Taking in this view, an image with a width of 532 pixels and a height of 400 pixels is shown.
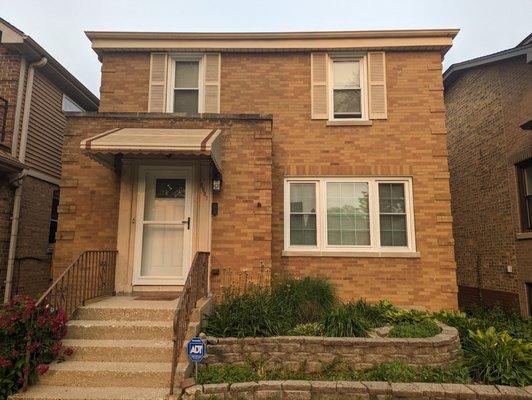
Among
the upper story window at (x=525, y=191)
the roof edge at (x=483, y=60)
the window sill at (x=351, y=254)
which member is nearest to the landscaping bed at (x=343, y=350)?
the window sill at (x=351, y=254)

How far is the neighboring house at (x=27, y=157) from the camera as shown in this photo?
8578mm

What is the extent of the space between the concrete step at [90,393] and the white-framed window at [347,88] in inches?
255

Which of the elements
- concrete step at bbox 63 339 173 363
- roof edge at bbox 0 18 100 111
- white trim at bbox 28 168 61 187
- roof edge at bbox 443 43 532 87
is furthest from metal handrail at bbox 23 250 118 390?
roof edge at bbox 443 43 532 87

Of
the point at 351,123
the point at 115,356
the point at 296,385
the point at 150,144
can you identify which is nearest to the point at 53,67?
the point at 150,144

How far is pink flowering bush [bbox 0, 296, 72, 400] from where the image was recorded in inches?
170

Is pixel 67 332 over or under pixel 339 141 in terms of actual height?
under

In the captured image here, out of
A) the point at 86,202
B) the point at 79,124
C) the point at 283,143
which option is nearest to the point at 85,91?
the point at 79,124

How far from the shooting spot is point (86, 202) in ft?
23.3

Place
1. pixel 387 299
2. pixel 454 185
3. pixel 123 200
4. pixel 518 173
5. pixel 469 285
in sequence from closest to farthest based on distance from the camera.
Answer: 1. pixel 123 200
2. pixel 387 299
3. pixel 518 173
4. pixel 469 285
5. pixel 454 185

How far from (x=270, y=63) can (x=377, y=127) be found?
9.45ft

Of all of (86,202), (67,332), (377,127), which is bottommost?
(67,332)

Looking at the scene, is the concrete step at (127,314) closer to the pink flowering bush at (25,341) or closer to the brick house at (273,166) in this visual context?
the pink flowering bush at (25,341)

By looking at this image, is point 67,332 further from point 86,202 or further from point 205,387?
point 86,202

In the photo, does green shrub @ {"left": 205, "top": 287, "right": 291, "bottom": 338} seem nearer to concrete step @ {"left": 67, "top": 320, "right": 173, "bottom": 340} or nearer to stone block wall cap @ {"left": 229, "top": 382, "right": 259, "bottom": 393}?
concrete step @ {"left": 67, "top": 320, "right": 173, "bottom": 340}
